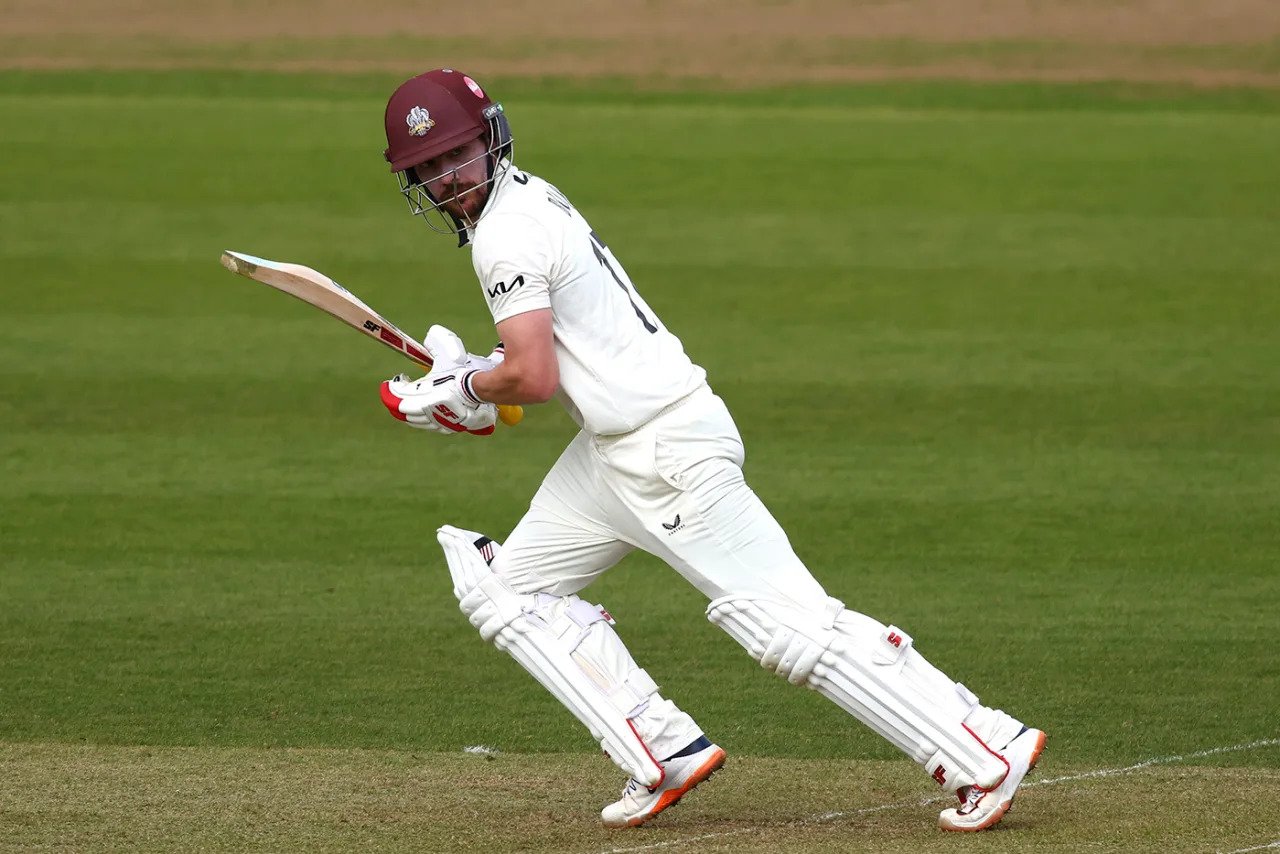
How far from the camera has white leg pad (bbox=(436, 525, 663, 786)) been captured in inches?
184

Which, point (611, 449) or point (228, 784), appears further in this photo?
point (228, 784)

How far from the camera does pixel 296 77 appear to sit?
57.5ft

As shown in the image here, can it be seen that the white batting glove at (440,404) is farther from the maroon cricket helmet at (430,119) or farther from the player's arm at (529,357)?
the maroon cricket helmet at (430,119)

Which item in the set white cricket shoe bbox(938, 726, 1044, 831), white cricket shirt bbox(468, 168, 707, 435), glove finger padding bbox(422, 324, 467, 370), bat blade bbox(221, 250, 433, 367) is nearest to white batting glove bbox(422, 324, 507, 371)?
glove finger padding bbox(422, 324, 467, 370)

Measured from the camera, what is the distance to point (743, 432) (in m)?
9.40

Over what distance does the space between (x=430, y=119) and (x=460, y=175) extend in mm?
154

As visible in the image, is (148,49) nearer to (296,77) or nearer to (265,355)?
(296,77)

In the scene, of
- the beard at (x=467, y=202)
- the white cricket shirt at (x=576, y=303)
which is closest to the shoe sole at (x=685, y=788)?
the white cricket shirt at (x=576, y=303)

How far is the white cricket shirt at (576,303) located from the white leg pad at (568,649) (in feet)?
1.54

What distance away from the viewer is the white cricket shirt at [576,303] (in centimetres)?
450

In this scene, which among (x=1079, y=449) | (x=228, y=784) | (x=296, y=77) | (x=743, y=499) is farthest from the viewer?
(x=296, y=77)

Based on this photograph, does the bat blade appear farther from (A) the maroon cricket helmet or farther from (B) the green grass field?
(B) the green grass field

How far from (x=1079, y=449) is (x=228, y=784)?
16.7 feet

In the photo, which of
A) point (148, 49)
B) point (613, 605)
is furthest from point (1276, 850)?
point (148, 49)
